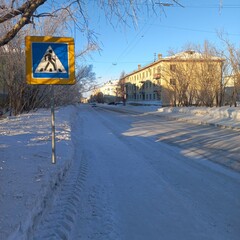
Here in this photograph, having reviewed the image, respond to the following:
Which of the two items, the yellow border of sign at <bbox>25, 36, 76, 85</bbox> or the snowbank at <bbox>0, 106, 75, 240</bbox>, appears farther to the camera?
the yellow border of sign at <bbox>25, 36, 76, 85</bbox>

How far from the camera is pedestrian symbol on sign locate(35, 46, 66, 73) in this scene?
6.92m

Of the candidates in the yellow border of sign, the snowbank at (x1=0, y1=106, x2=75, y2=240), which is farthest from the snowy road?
the yellow border of sign

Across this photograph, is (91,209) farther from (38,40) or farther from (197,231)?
(38,40)

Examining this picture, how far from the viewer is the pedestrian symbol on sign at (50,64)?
22.7ft

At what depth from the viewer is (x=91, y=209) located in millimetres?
5289

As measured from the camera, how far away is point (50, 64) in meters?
6.97

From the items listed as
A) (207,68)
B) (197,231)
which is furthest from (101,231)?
(207,68)

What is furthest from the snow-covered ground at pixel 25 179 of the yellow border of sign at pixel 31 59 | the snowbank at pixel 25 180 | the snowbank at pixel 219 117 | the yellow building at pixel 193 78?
the yellow building at pixel 193 78

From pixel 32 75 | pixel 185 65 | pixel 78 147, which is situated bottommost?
pixel 78 147

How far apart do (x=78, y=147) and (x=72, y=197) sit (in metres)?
6.39

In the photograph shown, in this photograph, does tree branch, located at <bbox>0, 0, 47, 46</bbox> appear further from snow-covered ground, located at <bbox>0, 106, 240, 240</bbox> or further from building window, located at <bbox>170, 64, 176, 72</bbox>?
building window, located at <bbox>170, 64, 176, 72</bbox>

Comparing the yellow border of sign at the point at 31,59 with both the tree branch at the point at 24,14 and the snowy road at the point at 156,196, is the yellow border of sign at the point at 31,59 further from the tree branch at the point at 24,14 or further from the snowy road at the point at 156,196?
the snowy road at the point at 156,196

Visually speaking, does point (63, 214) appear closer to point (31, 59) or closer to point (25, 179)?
point (25, 179)

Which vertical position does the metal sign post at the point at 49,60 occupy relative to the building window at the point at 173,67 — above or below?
below
